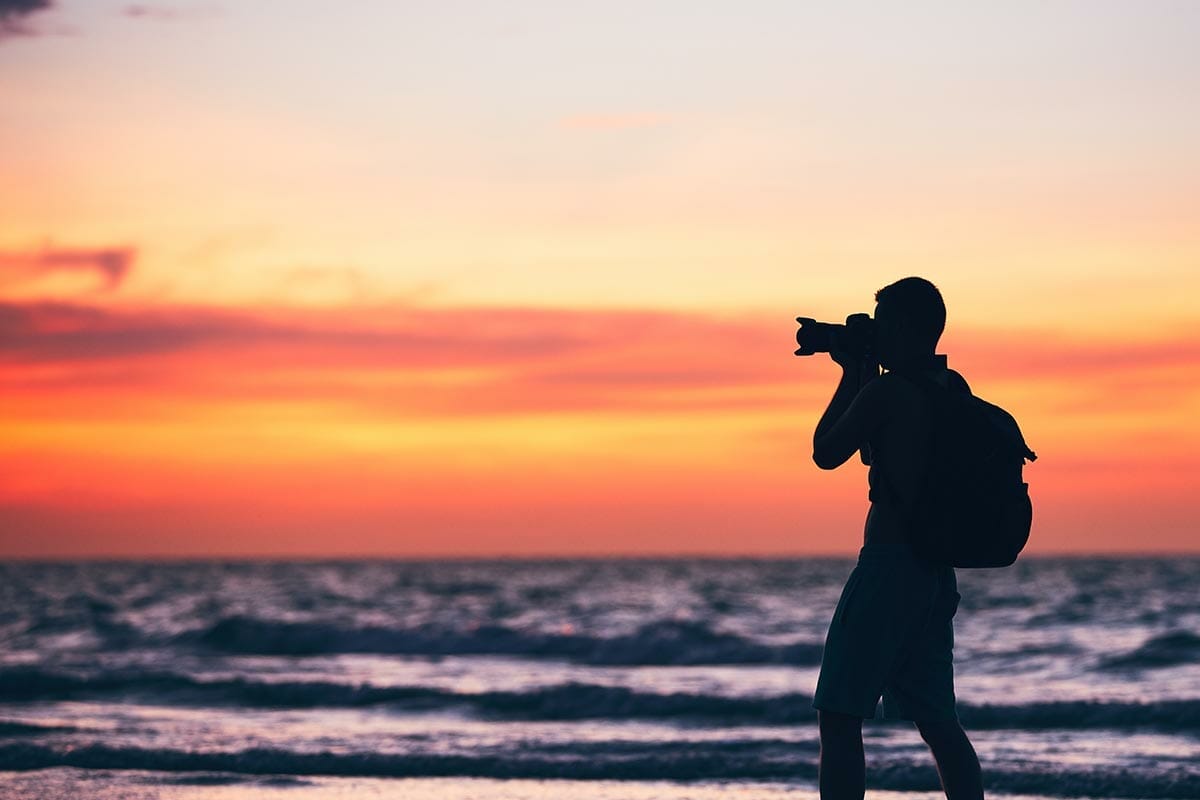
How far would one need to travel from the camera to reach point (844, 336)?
12.9 feet

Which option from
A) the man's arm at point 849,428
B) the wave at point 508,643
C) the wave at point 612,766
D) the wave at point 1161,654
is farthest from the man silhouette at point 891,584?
the wave at point 508,643

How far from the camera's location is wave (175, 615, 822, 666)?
18.0m

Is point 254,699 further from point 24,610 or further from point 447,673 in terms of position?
point 24,610

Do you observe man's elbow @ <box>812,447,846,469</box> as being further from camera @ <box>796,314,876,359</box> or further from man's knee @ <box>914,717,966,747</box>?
man's knee @ <box>914,717,966,747</box>

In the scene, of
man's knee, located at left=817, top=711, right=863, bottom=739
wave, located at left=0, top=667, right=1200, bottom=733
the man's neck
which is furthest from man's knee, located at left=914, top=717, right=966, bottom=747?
wave, located at left=0, top=667, right=1200, bottom=733

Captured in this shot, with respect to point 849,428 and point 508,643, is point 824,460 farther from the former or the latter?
point 508,643

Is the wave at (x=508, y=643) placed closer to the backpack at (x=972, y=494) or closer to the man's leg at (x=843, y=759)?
the man's leg at (x=843, y=759)

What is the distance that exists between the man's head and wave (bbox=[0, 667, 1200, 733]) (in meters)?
7.62

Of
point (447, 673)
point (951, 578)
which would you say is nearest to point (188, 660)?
point (447, 673)

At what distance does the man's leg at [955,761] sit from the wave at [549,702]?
23.7 feet

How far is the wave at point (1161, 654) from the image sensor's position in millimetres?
15062

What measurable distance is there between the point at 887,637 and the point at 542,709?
28.0 feet

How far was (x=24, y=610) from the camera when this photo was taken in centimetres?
3222

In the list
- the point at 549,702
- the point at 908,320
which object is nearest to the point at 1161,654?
the point at 549,702
